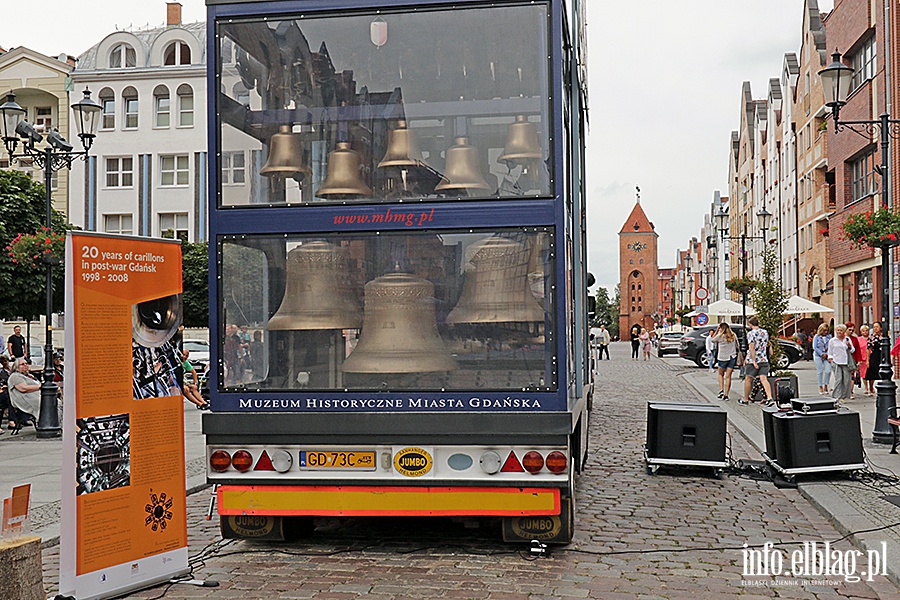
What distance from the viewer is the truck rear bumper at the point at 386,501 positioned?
673 centimetres

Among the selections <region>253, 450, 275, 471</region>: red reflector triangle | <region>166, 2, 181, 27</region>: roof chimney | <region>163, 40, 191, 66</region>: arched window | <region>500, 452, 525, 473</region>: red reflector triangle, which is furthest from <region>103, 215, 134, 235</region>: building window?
<region>500, 452, 525, 473</region>: red reflector triangle

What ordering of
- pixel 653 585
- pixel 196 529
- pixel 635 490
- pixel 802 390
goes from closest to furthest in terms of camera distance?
pixel 653 585
pixel 196 529
pixel 635 490
pixel 802 390

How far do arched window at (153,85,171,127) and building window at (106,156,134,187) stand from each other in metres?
2.56

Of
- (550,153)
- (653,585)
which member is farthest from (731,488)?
(550,153)

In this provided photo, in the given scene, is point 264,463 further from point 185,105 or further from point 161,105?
point 161,105

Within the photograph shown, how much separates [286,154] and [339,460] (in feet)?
6.91

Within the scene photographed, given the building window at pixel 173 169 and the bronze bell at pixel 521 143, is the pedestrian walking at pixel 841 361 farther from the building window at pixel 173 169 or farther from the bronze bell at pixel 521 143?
the building window at pixel 173 169

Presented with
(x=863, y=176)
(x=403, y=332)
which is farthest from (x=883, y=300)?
(x=863, y=176)

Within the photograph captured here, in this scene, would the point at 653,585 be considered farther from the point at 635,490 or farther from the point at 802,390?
the point at 802,390

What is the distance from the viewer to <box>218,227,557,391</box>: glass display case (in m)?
6.62

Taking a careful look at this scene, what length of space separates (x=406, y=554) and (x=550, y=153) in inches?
117

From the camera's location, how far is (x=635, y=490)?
10188 millimetres

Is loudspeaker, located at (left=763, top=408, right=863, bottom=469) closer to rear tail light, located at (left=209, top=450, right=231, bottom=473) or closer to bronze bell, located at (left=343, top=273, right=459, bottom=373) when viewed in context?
bronze bell, located at (left=343, top=273, right=459, bottom=373)

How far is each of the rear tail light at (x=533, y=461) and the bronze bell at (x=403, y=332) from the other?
748 millimetres
